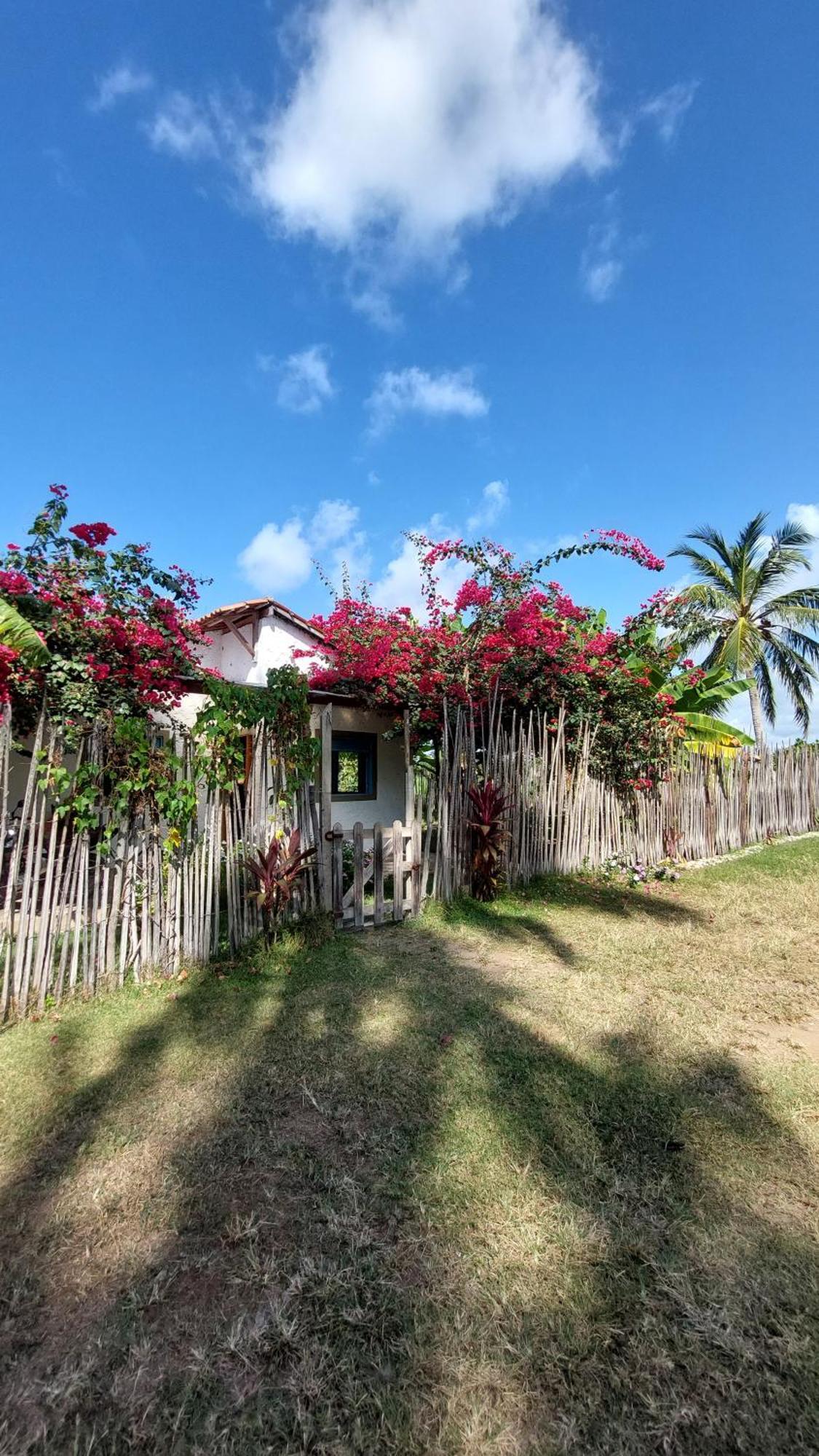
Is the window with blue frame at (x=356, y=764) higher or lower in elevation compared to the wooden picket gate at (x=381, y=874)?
higher

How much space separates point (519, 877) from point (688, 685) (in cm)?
529

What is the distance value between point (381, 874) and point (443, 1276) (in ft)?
12.3

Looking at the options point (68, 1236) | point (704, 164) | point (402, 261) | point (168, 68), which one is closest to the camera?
point (68, 1236)

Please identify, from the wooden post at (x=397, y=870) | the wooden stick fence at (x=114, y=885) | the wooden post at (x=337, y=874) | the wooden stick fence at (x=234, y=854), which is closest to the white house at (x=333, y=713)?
the wooden stick fence at (x=234, y=854)

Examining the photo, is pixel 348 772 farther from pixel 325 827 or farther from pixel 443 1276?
pixel 443 1276

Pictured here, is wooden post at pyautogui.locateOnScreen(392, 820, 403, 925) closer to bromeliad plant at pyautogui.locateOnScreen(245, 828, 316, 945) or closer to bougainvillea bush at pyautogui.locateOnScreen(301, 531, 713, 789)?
bromeliad plant at pyautogui.locateOnScreen(245, 828, 316, 945)

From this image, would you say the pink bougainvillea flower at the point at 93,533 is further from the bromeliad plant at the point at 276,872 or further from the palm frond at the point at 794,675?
the palm frond at the point at 794,675

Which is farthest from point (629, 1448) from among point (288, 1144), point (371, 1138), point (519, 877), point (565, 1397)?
point (519, 877)

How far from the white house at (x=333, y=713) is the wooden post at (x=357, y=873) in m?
3.23

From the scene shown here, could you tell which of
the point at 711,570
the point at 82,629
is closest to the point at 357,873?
the point at 82,629

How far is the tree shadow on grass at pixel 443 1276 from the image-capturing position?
1574 millimetres

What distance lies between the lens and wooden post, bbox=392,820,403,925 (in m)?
5.94

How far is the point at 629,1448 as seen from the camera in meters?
1.49

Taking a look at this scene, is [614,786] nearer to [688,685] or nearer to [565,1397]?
[688,685]
